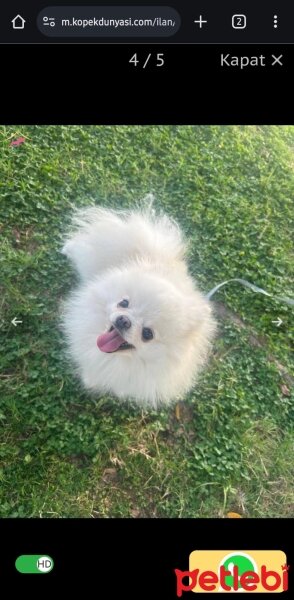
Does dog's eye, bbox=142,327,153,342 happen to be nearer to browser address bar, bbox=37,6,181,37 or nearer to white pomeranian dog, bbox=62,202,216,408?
white pomeranian dog, bbox=62,202,216,408

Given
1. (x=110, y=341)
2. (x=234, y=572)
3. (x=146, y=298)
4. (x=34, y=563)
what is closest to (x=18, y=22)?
(x=146, y=298)

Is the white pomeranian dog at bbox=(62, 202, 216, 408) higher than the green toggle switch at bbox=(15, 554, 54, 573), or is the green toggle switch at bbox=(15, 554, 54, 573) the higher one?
the white pomeranian dog at bbox=(62, 202, 216, 408)

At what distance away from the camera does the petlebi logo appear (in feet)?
4.14

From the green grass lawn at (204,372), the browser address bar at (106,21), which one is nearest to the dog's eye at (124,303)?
the green grass lawn at (204,372)

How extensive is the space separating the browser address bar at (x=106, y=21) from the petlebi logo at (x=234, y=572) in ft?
5.00

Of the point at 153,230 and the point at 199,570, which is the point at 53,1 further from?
the point at 199,570

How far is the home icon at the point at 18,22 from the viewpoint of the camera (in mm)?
1185

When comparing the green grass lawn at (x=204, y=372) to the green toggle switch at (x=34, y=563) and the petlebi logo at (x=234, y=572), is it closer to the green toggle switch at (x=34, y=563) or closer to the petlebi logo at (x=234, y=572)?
the green toggle switch at (x=34, y=563)

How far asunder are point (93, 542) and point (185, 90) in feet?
4.59

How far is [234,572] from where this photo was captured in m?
1.28

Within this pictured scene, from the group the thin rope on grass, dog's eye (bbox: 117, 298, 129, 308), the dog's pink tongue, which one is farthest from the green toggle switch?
the thin rope on grass

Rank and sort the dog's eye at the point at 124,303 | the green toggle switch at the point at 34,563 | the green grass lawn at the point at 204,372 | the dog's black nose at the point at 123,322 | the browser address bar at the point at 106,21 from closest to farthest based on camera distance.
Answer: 1. the browser address bar at the point at 106,21
2. the green toggle switch at the point at 34,563
3. the dog's black nose at the point at 123,322
4. the dog's eye at the point at 124,303
5. the green grass lawn at the point at 204,372

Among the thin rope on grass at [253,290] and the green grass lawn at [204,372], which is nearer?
the green grass lawn at [204,372]

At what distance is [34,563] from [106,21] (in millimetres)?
1573
